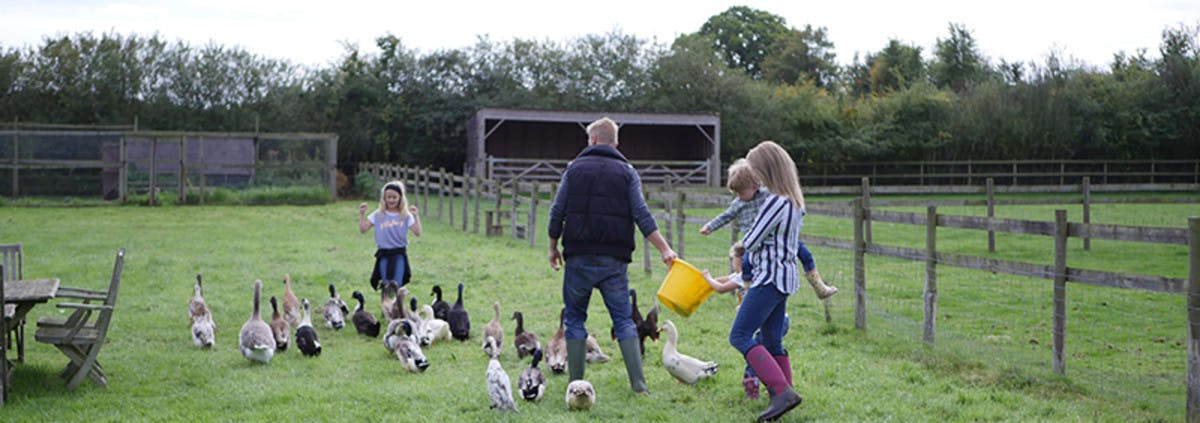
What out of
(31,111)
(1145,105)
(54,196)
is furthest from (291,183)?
(1145,105)

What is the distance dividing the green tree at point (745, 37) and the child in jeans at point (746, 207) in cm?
6197

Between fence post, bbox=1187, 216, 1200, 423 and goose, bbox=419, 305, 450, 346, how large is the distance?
17.8 feet

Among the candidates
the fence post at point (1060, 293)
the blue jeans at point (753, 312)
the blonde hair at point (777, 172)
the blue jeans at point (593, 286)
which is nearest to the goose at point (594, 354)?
the blue jeans at point (593, 286)

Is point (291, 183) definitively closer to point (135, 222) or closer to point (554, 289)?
point (135, 222)

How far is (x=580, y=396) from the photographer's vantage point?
20.7ft

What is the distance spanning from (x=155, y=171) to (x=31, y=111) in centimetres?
1137

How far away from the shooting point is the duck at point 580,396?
631 centimetres

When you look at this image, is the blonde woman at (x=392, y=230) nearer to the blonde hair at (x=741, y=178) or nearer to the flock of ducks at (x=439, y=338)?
the flock of ducks at (x=439, y=338)

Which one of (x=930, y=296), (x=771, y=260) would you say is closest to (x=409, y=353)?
(x=771, y=260)

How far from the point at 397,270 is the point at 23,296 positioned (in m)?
4.08

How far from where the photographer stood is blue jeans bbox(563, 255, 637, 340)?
648 cm

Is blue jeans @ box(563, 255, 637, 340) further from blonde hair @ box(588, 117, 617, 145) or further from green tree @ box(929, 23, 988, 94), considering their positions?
green tree @ box(929, 23, 988, 94)

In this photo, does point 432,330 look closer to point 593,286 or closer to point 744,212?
point 593,286

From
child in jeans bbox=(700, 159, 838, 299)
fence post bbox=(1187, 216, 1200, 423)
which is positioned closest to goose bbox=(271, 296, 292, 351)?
child in jeans bbox=(700, 159, 838, 299)
